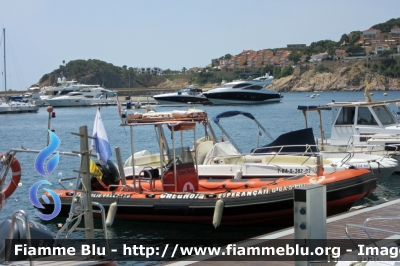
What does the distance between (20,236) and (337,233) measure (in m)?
4.63

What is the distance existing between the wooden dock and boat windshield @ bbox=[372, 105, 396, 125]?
853 cm

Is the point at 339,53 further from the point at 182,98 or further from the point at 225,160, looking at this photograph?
the point at 225,160

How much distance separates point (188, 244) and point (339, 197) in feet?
10.6

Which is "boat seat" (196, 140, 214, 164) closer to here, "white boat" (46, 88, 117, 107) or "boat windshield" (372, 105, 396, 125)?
"boat windshield" (372, 105, 396, 125)

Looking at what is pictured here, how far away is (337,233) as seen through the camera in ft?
30.6

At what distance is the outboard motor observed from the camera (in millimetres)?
7344

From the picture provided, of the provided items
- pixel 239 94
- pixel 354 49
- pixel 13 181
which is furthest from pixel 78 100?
pixel 354 49

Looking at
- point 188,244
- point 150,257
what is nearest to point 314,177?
point 188,244

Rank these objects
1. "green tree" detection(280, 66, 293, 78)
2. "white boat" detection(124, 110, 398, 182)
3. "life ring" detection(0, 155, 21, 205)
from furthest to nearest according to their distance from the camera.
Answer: "green tree" detection(280, 66, 293, 78) → "white boat" detection(124, 110, 398, 182) → "life ring" detection(0, 155, 21, 205)

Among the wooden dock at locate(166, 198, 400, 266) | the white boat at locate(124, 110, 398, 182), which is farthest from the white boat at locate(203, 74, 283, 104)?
the wooden dock at locate(166, 198, 400, 266)

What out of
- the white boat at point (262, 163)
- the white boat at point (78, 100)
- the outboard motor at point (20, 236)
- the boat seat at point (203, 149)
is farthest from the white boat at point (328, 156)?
the white boat at point (78, 100)

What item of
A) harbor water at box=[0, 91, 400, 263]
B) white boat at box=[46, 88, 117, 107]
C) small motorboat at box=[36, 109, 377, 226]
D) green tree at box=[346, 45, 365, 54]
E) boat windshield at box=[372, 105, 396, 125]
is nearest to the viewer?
small motorboat at box=[36, 109, 377, 226]

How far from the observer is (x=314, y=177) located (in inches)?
523

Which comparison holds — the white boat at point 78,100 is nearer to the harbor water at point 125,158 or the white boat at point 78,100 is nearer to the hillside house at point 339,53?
the harbor water at point 125,158
